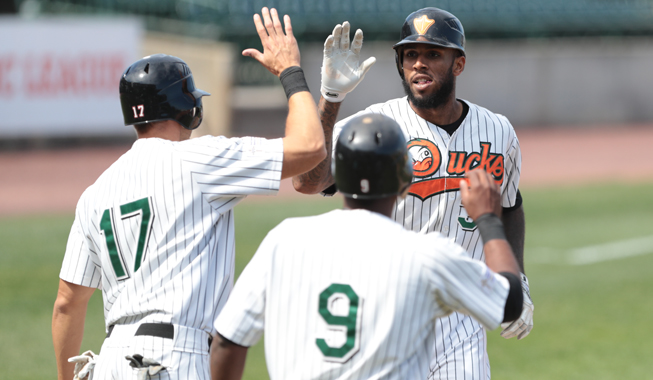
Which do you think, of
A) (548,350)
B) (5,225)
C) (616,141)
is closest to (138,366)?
(548,350)

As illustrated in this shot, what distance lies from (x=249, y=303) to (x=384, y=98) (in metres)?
24.4

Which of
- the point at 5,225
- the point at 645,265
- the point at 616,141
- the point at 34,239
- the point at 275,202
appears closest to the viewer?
the point at 645,265

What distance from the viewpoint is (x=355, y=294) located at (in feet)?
8.07

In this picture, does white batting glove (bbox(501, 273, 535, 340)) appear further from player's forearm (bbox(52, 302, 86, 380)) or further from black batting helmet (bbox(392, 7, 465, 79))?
player's forearm (bbox(52, 302, 86, 380))

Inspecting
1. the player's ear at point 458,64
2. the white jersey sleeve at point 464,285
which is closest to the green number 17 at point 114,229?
the white jersey sleeve at point 464,285

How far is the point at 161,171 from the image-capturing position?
312 cm

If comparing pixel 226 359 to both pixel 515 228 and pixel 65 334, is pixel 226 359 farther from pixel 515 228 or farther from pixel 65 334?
pixel 515 228

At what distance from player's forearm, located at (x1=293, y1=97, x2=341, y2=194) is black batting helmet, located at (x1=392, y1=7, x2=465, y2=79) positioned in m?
0.53

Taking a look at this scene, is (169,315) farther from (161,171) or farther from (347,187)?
(347,187)

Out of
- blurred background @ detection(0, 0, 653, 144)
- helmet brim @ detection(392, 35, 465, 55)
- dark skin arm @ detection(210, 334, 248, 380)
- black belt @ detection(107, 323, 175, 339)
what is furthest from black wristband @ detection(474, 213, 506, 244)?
blurred background @ detection(0, 0, 653, 144)

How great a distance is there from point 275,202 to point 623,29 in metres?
20.5

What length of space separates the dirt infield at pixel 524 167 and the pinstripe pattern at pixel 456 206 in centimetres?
1201

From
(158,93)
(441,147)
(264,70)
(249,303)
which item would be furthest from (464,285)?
(264,70)

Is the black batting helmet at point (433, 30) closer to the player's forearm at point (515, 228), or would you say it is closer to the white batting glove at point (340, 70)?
the white batting glove at point (340, 70)
